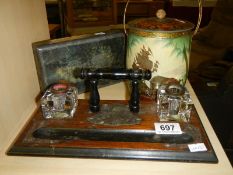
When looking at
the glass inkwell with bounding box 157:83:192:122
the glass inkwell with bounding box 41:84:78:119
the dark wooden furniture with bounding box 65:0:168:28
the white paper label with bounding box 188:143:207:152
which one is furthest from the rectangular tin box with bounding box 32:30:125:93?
the dark wooden furniture with bounding box 65:0:168:28

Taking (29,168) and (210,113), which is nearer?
(29,168)

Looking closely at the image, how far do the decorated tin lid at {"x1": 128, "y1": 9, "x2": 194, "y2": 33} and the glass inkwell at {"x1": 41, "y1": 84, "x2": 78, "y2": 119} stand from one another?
24 cm

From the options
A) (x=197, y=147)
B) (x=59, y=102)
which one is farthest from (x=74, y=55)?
(x=197, y=147)

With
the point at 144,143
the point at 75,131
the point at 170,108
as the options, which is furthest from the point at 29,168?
the point at 170,108

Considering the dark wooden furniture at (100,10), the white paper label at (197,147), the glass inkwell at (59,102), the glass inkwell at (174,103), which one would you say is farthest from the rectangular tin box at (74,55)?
the dark wooden furniture at (100,10)

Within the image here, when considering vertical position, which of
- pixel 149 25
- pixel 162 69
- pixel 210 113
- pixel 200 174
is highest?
pixel 149 25

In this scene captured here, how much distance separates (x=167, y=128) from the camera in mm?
624

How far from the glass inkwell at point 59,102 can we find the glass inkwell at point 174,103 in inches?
8.6

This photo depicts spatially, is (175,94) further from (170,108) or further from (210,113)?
(210,113)

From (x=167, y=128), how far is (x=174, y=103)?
0.06 m

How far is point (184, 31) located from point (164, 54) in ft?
0.26

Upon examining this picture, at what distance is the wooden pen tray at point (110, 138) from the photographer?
0.55 meters

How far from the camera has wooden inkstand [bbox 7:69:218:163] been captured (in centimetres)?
55

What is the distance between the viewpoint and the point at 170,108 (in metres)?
0.65
